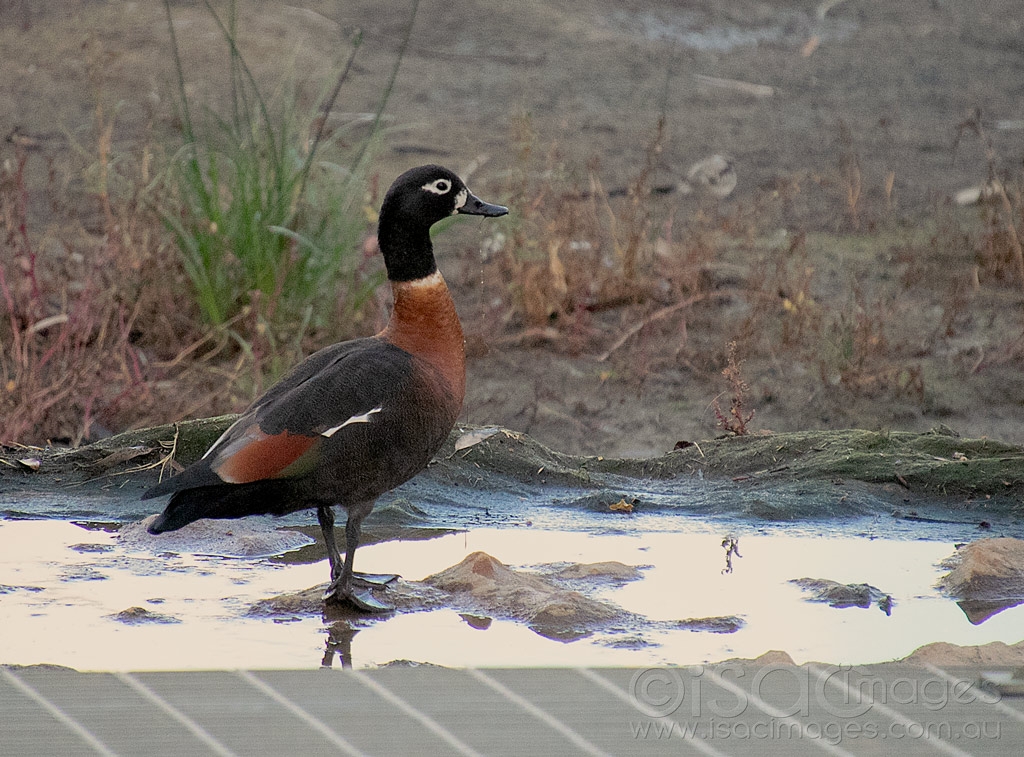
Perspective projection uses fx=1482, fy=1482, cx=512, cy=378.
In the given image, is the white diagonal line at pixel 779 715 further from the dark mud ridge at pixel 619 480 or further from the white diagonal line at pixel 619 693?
the dark mud ridge at pixel 619 480

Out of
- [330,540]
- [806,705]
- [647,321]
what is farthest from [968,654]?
[647,321]

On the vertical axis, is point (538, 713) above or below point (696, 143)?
below

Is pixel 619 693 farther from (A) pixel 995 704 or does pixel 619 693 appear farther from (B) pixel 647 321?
(B) pixel 647 321

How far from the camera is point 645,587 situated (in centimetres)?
393

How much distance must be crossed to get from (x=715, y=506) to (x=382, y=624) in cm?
148

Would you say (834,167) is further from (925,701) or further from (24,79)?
(925,701)

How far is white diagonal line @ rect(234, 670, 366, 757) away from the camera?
7.68ft

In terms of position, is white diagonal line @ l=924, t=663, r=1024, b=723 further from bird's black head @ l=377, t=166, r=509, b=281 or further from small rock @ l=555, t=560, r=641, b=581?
bird's black head @ l=377, t=166, r=509, b=281

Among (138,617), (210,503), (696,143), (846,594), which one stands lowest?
(846,594)

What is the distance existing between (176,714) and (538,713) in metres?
0.61

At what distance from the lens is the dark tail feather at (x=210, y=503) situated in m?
3.48

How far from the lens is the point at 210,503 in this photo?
3494 millimetres

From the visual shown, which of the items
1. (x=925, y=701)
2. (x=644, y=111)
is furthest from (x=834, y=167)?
(x=925, y=701)

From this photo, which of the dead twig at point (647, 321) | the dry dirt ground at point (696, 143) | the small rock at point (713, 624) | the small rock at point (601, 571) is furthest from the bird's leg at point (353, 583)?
the dead twig at point (647, 321)
